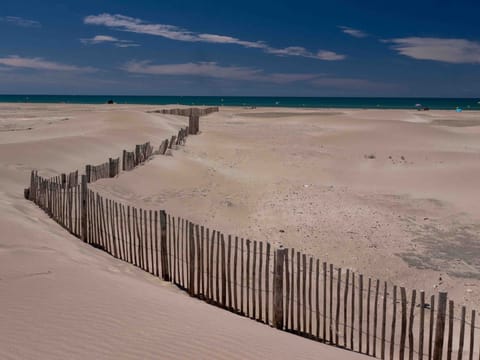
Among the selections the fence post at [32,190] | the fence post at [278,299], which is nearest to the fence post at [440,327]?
the fence post at [278,299]

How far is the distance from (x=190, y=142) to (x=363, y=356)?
22.7 m

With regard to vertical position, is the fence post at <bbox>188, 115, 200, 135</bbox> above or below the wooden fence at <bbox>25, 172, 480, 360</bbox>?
above

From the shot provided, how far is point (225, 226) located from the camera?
12.6m

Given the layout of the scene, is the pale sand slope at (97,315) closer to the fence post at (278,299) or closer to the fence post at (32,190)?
the fence post at (278,299)

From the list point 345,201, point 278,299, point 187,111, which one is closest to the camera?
point 278,299

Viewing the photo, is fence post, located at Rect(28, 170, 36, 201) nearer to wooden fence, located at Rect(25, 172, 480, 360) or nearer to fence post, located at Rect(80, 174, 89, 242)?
wooden fence, located at Rect(25, 172, 480, 360)

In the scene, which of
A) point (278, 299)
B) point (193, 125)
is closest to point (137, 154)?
point (278, 299)

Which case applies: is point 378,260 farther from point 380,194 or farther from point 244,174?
point 244,174

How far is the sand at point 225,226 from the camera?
5.21 meters

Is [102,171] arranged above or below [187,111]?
below

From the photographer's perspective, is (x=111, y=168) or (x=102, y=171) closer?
(x=102, y=171)

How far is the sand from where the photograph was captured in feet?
17.1

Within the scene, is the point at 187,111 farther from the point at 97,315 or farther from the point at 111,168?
the point at 97,315

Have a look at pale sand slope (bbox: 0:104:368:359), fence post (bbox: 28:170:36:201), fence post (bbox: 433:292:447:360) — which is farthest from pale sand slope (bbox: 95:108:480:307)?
pale sand slope (bbox: 0:104:368:359)
